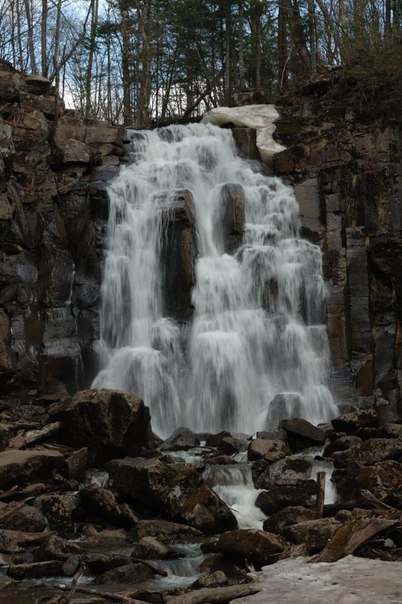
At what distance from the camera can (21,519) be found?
857 centimetres

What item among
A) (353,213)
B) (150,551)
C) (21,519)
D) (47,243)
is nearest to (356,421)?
(150,551)

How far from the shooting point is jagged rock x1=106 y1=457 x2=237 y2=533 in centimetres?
880

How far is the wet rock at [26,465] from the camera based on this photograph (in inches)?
387

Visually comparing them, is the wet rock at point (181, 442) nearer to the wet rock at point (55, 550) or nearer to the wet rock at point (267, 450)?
the wet rock at point (267, 450)

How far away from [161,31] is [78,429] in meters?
20.7

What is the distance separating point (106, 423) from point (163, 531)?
2.83 metres

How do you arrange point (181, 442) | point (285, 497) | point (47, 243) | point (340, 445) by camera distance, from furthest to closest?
1. point (47, 243)
2. point (181, 442)
3. point (340, 445)
4. point (285, 497)

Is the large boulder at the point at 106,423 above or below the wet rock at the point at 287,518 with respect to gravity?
above

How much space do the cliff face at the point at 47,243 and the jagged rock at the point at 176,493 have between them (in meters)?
5.82

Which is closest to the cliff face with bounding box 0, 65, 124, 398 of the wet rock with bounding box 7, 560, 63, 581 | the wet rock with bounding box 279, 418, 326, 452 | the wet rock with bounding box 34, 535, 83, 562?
the wet rock with bounding box 279, 418, 326, 452

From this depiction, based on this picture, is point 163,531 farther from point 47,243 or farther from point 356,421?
point 47,243

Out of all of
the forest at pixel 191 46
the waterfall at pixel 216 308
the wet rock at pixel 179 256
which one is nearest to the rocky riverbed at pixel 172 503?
the waterfall at pixel 216 308

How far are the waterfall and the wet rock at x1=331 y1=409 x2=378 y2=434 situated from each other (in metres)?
2.11

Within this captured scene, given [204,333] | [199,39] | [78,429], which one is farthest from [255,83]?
[78,429]
